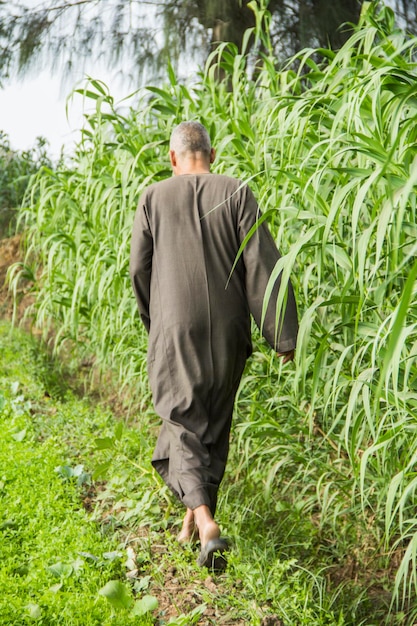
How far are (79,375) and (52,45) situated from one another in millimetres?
2461

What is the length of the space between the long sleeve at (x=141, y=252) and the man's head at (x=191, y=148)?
19cm

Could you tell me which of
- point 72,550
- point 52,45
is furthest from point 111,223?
point 52,45

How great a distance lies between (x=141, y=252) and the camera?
9.11 ft

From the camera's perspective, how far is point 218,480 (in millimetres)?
2596

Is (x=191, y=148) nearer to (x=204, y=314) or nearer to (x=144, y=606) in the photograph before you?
(x=204, y=314)

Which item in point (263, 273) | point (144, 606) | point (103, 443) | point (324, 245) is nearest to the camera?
point (324, 245)

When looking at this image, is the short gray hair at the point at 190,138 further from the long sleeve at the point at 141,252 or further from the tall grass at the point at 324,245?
the long sleeve at the point at 141,252

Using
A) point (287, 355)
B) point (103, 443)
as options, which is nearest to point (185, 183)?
point (287, 355)

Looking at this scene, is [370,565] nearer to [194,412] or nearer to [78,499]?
[194,412]

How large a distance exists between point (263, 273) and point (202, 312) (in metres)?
0.25

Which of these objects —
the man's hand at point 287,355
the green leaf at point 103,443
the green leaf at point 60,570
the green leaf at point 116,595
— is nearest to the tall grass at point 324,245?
the man's hand at point 287,355

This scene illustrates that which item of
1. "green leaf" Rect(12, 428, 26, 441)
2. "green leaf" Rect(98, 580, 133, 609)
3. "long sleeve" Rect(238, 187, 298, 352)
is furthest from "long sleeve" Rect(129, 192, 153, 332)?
"green leaf" Rect(98, 580, 133, 609)

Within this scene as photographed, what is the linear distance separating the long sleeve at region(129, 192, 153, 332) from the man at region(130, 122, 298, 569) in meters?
0.05

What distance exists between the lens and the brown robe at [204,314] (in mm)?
2568
